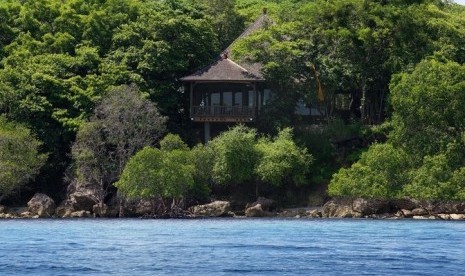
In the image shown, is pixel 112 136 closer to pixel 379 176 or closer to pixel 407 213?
pixel 379 176

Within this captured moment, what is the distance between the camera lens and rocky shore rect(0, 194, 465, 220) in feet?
188

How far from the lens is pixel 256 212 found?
59844 millimetres

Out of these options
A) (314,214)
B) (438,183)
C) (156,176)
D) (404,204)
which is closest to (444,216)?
(438,183)

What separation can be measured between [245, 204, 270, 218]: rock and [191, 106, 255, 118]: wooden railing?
6781 millimetres

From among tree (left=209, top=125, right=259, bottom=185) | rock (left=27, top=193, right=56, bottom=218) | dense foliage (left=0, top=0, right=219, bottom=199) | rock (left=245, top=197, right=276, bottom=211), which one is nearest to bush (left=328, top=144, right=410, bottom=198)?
rock (left=245, top=197, right=276, bottom=211)

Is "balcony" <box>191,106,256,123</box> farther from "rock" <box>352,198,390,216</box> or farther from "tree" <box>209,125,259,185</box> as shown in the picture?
"rock" <box>352,198,390,216</box>

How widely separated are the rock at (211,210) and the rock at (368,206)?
260 inches

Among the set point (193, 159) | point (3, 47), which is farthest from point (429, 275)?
point (3, 47)

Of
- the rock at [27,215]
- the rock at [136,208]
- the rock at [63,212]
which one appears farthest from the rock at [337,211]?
the rock at [27,215]

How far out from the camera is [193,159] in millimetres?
59719

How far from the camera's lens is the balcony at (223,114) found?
64.9 m

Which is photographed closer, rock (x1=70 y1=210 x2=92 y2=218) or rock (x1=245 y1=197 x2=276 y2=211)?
rock (x1=245 y1=197 x2=276 y2=211)

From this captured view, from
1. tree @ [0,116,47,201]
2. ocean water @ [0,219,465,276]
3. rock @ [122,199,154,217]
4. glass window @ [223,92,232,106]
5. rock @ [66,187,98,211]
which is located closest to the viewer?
ocean water @ [0,219,465,276]

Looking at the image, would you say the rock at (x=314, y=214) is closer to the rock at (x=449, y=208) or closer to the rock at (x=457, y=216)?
the rock at (x=449, y=208)
